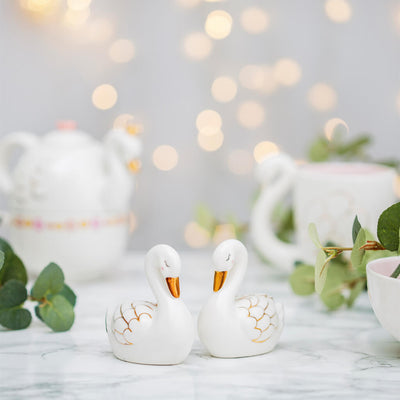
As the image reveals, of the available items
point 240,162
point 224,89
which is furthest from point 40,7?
point 240,162

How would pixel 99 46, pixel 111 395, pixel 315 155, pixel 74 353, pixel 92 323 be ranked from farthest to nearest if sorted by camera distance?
pixel 99 46
pixel 315 155
pixel 92 323
pixel 74 353
pixel 111 395

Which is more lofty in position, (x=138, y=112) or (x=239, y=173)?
(x=138, y=112)

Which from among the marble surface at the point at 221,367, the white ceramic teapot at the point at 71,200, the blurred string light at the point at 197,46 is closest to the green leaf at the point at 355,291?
the marble surface at the point at 221,367

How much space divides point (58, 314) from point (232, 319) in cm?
23

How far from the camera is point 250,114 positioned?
1.34m

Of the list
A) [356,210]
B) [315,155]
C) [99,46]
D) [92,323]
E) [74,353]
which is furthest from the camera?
[99,46]

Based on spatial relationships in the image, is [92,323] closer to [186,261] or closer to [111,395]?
[111,395]

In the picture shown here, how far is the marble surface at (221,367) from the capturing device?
0.64 meters

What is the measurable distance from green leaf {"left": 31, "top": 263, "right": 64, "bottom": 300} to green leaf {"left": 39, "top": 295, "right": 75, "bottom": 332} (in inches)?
0.5

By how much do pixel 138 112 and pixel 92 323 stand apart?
0.57 meters

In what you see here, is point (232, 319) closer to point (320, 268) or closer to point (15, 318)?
point (320, 268)

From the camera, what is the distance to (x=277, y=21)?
4.34 ft

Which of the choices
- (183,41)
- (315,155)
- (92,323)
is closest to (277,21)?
(183,41)

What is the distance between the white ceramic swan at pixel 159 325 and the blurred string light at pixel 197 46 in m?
0.70
